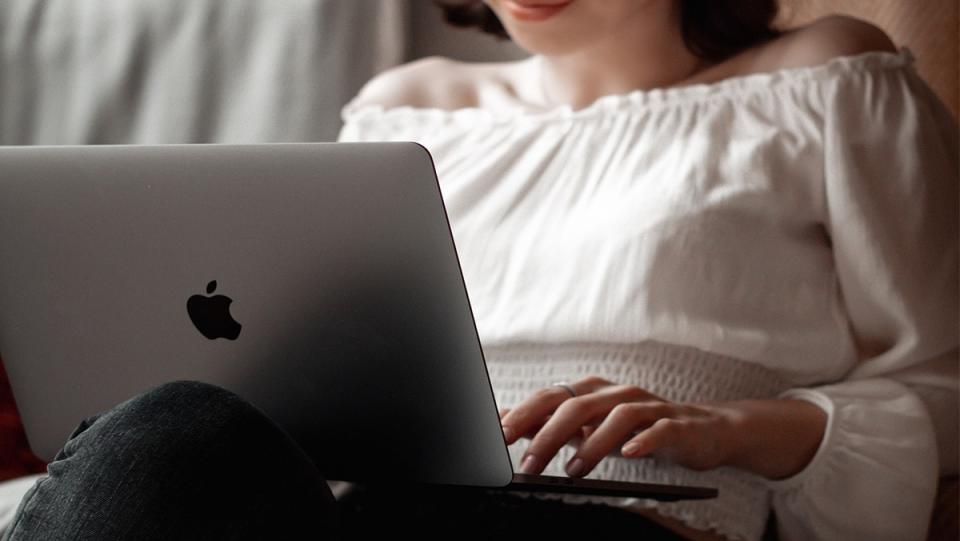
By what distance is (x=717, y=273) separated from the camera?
3.31 feet

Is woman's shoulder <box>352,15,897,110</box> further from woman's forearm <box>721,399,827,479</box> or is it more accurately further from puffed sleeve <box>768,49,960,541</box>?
woman's forearm <box>721,399,827,479</box>

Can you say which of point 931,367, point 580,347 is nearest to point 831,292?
point 931,367

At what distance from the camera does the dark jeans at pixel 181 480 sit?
1.93 feet

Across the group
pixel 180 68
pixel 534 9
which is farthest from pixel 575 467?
pixel 180 68

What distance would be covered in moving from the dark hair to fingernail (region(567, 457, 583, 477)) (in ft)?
1.91

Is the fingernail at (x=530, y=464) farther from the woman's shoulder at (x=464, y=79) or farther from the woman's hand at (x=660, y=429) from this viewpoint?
the woman's shoulder at (x=464, y=79)

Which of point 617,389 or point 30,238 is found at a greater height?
point 30,238

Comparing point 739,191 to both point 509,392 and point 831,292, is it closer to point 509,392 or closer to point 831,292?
point 831,292

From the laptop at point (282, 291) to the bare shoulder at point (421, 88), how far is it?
0.64m

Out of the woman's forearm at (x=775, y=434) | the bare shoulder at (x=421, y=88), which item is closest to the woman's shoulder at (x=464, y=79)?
the bare shoulder at (x=421, y=88)

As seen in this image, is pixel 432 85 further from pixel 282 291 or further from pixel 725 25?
pixel 282 291

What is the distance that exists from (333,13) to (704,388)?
0.67m

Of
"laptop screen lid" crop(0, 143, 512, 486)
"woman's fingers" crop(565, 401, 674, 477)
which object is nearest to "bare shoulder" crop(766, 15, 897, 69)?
"woman's fingers" crop(565, 401, 674, 477)

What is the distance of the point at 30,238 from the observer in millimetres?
738
